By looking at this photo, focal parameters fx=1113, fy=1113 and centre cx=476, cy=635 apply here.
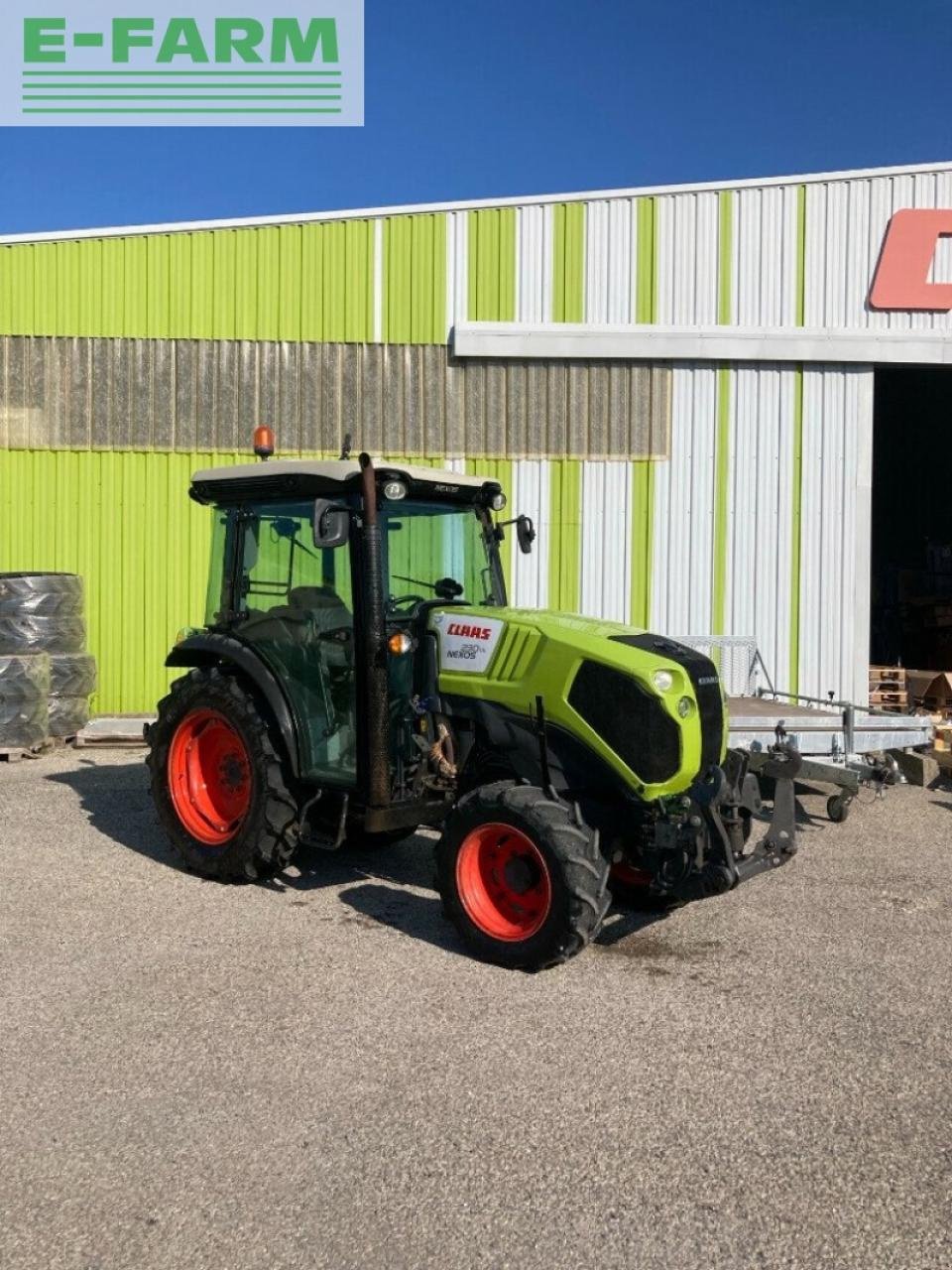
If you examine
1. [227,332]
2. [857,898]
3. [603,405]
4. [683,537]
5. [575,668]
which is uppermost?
[227,332]

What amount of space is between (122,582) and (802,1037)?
8932 mm

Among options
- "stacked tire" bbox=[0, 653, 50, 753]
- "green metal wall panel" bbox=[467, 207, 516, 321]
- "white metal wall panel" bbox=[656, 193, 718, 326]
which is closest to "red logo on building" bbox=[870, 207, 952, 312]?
"white metal wall panel" bbox=[656, 193, 718, 326]

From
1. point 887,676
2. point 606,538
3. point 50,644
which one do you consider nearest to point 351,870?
point 50,644

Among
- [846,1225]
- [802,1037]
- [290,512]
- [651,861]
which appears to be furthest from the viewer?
[290,512]

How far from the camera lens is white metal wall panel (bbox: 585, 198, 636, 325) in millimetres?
11359

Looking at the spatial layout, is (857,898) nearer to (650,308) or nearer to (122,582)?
(650,308)

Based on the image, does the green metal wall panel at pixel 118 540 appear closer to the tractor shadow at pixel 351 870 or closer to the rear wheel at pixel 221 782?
the tractor shadow at pixel 351 870

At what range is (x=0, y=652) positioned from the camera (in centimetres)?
1018

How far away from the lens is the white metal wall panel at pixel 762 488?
1146 cm

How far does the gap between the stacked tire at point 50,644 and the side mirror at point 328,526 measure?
19.4 ft

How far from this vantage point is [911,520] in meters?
20.8

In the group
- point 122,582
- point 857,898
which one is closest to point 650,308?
point 122,582

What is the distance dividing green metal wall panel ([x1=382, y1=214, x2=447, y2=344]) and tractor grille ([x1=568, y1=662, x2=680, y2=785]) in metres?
7.31

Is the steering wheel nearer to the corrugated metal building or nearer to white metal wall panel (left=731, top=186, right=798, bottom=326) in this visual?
the corrugated metal building
